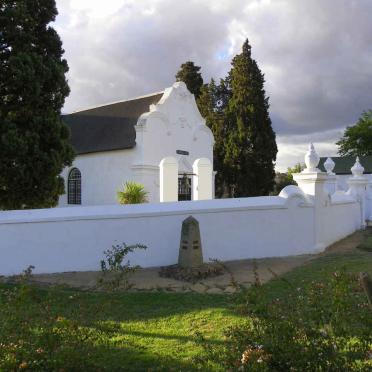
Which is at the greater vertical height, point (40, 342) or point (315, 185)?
point (315, 185)

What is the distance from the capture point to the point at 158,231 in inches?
407

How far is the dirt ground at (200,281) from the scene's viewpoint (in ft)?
27.7

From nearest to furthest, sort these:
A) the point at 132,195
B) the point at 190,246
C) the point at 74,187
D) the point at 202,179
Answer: the point at 190,246 → the point at 132,195 → the point at 202,179 → the point at 74,187

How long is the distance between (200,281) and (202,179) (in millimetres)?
13129

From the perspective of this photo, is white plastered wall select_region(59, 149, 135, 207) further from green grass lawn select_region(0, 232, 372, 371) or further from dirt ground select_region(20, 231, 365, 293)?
green grass lawn select_region(0, 232, 372, 371)

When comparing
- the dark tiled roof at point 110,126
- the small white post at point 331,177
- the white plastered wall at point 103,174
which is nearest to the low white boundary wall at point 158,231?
the small white post at point 331,177

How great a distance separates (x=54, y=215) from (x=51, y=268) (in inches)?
43.7

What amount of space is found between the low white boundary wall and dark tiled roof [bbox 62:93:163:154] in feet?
50.9

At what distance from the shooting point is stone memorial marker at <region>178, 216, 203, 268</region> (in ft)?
31.0

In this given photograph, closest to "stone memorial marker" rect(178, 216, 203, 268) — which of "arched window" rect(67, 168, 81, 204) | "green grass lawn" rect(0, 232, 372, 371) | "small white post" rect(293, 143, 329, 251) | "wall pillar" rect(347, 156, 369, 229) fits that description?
"green grass lawn" rect(0, 232, 372, 371)

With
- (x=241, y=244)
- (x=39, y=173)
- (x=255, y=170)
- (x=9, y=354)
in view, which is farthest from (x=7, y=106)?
(x=255, y=170)

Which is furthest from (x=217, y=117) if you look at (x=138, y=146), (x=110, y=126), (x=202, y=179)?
(x=202, y=179)

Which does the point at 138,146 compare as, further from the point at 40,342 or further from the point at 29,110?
the point at 40,342

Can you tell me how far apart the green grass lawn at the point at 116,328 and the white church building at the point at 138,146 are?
1632 centimetres
